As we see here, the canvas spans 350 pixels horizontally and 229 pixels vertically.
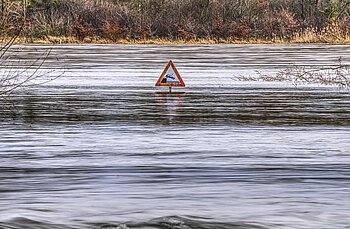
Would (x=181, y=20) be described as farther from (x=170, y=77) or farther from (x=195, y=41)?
(x=170, y=77)

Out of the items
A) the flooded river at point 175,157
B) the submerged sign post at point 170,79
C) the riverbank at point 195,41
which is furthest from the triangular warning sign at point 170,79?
the riverbank at point 195,41

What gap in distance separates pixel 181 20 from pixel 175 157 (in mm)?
63151

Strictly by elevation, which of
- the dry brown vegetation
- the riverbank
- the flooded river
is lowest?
the flooded river

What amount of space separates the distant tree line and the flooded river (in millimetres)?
44599

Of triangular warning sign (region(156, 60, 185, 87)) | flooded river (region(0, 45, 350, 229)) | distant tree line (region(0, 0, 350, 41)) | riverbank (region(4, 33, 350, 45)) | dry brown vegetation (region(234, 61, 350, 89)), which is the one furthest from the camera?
distant tree line (region(0, 0, 350, 41))

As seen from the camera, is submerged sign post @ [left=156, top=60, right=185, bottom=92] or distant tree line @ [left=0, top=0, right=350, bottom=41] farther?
distant tree line @ [left=0, top=0, right=350, bottom=41]

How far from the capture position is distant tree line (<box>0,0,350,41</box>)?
247 ft

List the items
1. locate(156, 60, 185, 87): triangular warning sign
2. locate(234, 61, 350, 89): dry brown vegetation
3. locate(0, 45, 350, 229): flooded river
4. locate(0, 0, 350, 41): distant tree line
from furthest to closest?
locate(0, 0, 350, 41): distant tree line < locate(234, 61, 350, 89): dry brown vegetation < locate(156, 60, 185, 87): triangular warning sign < locate(0, 45, 350, 229): flooded river

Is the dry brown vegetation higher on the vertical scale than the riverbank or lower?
lower

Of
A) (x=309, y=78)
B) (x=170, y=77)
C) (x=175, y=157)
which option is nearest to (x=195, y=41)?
(x=309, y=78)

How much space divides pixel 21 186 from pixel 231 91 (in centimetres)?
1644

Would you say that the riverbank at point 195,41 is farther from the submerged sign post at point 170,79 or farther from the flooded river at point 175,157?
the submerged sign post at point 170,79

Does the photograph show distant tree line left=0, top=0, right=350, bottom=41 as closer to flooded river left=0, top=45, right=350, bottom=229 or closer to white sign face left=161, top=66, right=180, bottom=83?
white sign face left=161, top=66, right=180, bottom=83

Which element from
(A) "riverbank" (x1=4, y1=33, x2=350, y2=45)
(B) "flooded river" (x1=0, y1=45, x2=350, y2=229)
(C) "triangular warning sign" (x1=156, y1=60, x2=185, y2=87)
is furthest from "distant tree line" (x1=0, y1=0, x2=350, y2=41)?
(B) "flooded river" (x1=0, y1=45, x2=350, y2=229)
